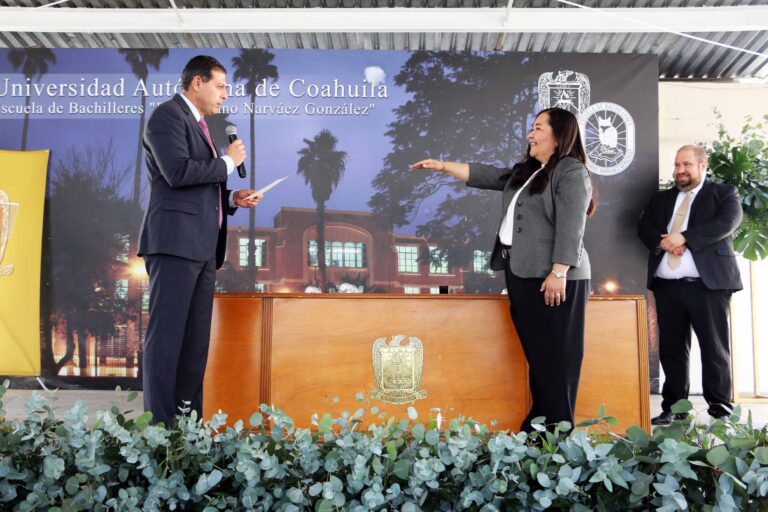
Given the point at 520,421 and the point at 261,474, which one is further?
the point at 520,421

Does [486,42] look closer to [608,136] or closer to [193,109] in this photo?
[608,136]

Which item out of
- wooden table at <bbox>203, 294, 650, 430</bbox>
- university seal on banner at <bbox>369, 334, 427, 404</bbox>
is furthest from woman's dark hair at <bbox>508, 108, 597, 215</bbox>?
university seal on banner at <bbox>369, 334, 427, 404</bbox>

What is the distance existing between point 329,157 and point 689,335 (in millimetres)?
2945

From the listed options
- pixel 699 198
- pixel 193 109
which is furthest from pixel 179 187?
pixel 699 198

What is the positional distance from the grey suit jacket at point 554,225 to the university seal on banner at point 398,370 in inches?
24.6

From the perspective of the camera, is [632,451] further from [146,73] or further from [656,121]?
[146,73]

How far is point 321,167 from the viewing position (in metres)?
5.36

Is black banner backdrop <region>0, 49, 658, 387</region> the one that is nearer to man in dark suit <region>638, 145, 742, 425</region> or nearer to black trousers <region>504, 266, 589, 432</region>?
man in dark suit <region>638, 145, 742, 425</region>

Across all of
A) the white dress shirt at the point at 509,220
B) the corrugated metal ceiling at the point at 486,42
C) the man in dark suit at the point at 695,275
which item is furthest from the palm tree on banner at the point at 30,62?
the man in dark suit at the point at 695,275

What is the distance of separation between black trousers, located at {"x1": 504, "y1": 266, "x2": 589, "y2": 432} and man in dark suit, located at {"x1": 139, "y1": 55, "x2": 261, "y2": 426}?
1.33 metres

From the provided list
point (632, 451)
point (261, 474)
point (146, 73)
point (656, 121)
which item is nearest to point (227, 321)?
point (261, 474)

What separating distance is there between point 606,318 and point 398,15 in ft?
10.4

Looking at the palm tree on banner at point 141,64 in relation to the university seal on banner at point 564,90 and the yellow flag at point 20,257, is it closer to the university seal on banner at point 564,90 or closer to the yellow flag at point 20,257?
the yellow flag at point 20,257

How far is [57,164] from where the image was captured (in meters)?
5.37
